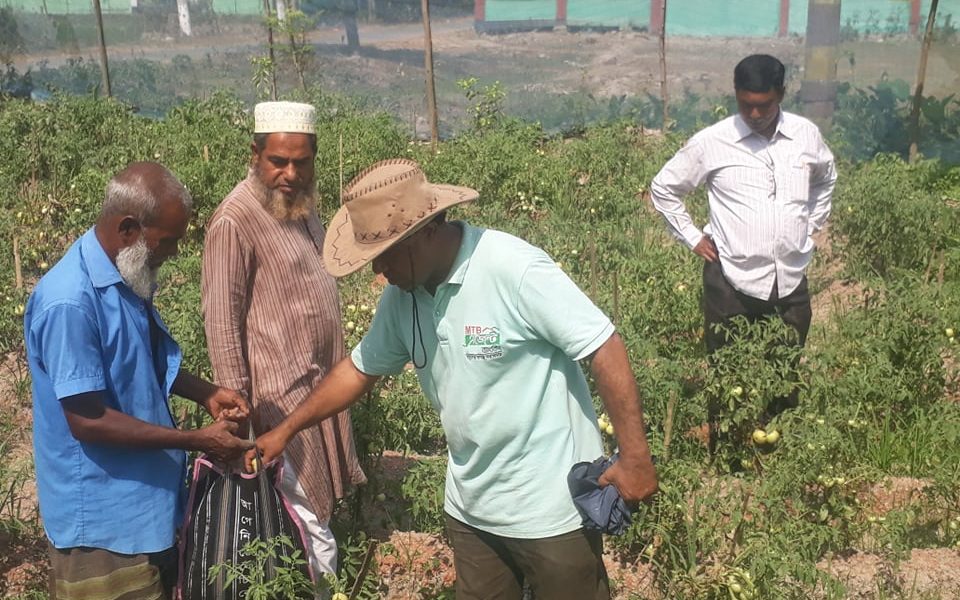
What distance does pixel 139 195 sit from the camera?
2.59m

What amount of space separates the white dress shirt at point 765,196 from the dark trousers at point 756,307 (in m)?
0.05

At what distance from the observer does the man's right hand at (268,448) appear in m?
2.88

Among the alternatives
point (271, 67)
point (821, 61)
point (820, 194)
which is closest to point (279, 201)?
point (820, 194)

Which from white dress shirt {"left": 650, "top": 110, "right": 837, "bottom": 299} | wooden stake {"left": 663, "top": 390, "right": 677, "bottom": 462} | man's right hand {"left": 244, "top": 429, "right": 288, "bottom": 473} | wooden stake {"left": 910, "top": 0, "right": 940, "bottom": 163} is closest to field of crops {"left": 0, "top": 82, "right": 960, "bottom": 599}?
wooden stake {"left": 663, "top": 390, "right": 677, "bottom": 462}

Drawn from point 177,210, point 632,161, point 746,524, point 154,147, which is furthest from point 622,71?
point 177,210

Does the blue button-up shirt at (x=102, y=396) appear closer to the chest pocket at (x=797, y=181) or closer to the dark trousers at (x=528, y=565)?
the dark trousers at (x=528, y=565)

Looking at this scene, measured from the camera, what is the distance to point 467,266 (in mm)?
2439

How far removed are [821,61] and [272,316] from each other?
32.9 feet

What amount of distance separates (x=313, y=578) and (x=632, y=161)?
6.92 meters

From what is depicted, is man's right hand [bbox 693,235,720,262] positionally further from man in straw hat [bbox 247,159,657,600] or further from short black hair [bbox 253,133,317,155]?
man in straw hat [bbox 247,159,657,600]

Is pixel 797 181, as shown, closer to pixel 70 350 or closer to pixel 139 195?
pixel 139 195

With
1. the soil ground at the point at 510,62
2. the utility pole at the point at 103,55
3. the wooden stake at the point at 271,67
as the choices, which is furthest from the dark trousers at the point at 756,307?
the utility pole at the point at 103,55

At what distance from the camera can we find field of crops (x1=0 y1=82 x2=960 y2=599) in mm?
3555

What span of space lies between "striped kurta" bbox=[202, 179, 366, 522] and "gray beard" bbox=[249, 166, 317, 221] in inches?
0.6
